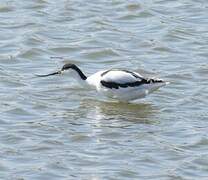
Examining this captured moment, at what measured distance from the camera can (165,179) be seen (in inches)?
405

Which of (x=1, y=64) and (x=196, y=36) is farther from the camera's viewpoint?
(x=196, y=36)

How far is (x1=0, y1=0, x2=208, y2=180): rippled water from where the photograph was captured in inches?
426

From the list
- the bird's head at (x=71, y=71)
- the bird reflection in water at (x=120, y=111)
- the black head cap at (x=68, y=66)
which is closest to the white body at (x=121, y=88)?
the bird reflection in water at (x=120, y=111)

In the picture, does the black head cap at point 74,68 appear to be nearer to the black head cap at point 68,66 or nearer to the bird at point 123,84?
the black head cap at point 68,66

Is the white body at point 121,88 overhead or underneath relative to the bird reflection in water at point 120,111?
overhead

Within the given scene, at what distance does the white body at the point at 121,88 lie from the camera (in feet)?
44.0

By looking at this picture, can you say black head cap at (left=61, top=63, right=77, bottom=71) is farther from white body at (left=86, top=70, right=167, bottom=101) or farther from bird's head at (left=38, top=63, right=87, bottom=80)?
white body at (left=86, top=70, right=167, bottom=101)

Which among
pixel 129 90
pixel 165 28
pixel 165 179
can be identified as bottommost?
pixel 165 179

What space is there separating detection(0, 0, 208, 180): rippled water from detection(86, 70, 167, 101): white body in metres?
0.17

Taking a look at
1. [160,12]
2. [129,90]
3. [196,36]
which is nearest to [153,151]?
[129,90]

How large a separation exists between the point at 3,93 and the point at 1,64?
3.93 ft

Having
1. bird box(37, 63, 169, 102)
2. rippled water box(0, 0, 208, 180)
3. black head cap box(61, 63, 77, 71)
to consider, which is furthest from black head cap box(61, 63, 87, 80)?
rippled water box(0, 0, 208, 180)

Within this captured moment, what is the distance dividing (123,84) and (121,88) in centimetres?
6

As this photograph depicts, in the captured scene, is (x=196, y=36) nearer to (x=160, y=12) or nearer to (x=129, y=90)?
(x=160, y=12)
